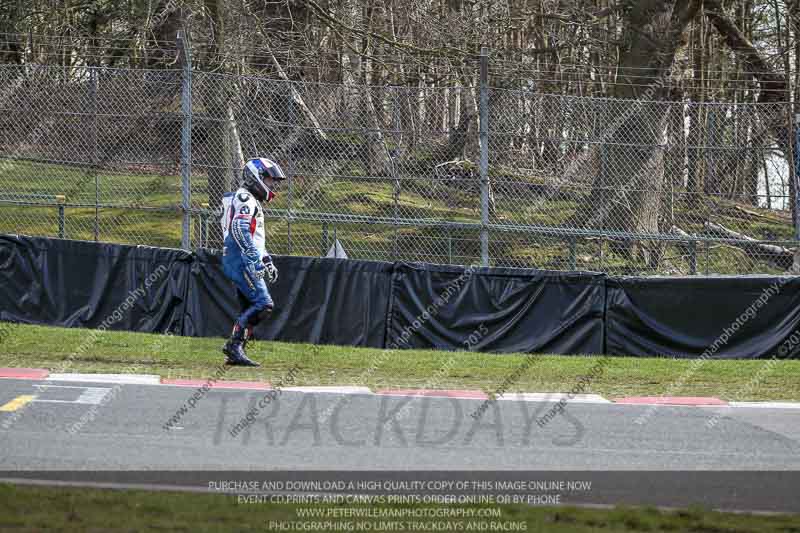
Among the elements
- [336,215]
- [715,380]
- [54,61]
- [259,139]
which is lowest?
[715,380]

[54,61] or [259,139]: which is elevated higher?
[54,61]

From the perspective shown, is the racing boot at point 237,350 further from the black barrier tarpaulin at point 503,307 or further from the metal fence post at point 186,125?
the metal fence post at point 186,125

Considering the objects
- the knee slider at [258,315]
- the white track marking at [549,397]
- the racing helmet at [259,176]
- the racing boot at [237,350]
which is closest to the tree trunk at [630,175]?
the white track marking at [549,397]

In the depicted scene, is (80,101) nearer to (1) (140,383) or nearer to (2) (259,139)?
(2) (259,139)

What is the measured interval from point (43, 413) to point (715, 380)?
286 inches

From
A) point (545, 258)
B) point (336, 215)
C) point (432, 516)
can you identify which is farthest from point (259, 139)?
point (432, 516)

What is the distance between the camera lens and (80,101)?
15445 mm

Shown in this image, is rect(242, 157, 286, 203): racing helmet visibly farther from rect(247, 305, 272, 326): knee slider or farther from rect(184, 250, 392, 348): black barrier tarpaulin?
rect(184, 250, 392, 348): black barrier tarpaulin

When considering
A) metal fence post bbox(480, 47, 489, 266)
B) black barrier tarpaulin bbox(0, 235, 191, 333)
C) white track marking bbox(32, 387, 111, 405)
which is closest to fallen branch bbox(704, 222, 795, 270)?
metal fence post bbox(480, 47, 489, 266)

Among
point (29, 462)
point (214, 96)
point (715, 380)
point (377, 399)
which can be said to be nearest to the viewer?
point (29, 462)

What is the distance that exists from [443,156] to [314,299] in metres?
2.84

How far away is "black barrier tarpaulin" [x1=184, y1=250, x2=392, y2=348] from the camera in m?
13.8

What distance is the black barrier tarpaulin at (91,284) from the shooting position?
45.5 ft

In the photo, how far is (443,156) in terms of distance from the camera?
15055 millimetres
